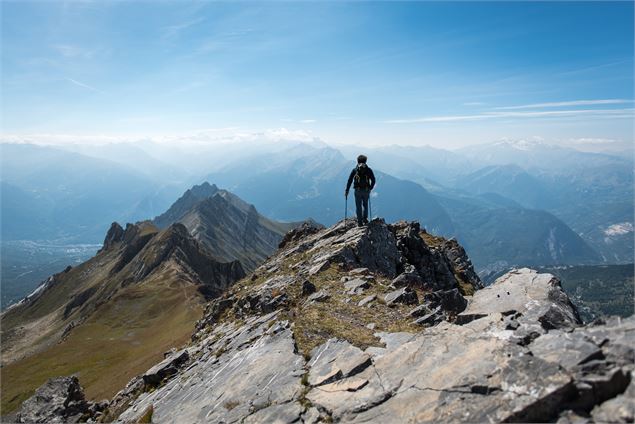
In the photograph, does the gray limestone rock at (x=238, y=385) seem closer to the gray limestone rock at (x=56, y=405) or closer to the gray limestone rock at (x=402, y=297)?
the gray limestone rock at (x=402, y=297)

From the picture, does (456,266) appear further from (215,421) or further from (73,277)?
(73,277)

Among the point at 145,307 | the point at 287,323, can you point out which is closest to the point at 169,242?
the point at 145,307

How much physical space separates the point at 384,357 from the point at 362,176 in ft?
57.1

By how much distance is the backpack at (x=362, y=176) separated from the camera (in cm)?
2902

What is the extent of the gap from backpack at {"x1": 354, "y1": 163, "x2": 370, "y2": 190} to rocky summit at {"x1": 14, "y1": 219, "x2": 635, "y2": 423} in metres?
4.86

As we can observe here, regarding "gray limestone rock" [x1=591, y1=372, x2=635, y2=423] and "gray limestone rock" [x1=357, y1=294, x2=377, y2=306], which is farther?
"gray limestone rock" [x1=357, y1=294, x2=377, y2=306]

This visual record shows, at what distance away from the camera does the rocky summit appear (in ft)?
29.8

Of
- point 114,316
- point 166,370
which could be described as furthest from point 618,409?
point 114,316

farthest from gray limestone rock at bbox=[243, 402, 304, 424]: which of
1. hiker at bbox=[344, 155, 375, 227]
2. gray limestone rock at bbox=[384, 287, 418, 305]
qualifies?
hiker at bbox=[344, 155, 375, 227]

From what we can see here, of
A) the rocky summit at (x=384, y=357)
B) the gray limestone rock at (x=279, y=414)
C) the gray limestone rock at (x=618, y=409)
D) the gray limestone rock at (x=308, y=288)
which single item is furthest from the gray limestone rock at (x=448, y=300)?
the gray limestone rock at (x=618, y=409)

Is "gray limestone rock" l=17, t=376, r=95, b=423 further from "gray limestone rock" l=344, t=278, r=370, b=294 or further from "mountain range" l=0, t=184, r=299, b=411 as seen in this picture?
"mountain range" l=0, t=184, r=299, b=411

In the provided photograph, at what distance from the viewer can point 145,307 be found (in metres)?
111

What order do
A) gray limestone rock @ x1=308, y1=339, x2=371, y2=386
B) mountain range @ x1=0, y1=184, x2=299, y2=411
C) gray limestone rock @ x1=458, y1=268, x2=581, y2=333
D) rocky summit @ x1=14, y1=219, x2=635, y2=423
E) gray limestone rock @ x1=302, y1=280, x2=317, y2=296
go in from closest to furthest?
rocky summit @ x1=14, y1=219, x2=635, y2=423
gray limestone rock @ x1=308, y1=339, x2=371, y2=386
gray limestone rock @ x1=458, y1=268, x2=581, y2=333
gray limestone rock @ x1=302, y1=280, x2=317, y2=296
mountain range @ x1=0, y1=184, x2=299, y2=411

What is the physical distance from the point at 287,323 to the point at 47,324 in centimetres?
18211
